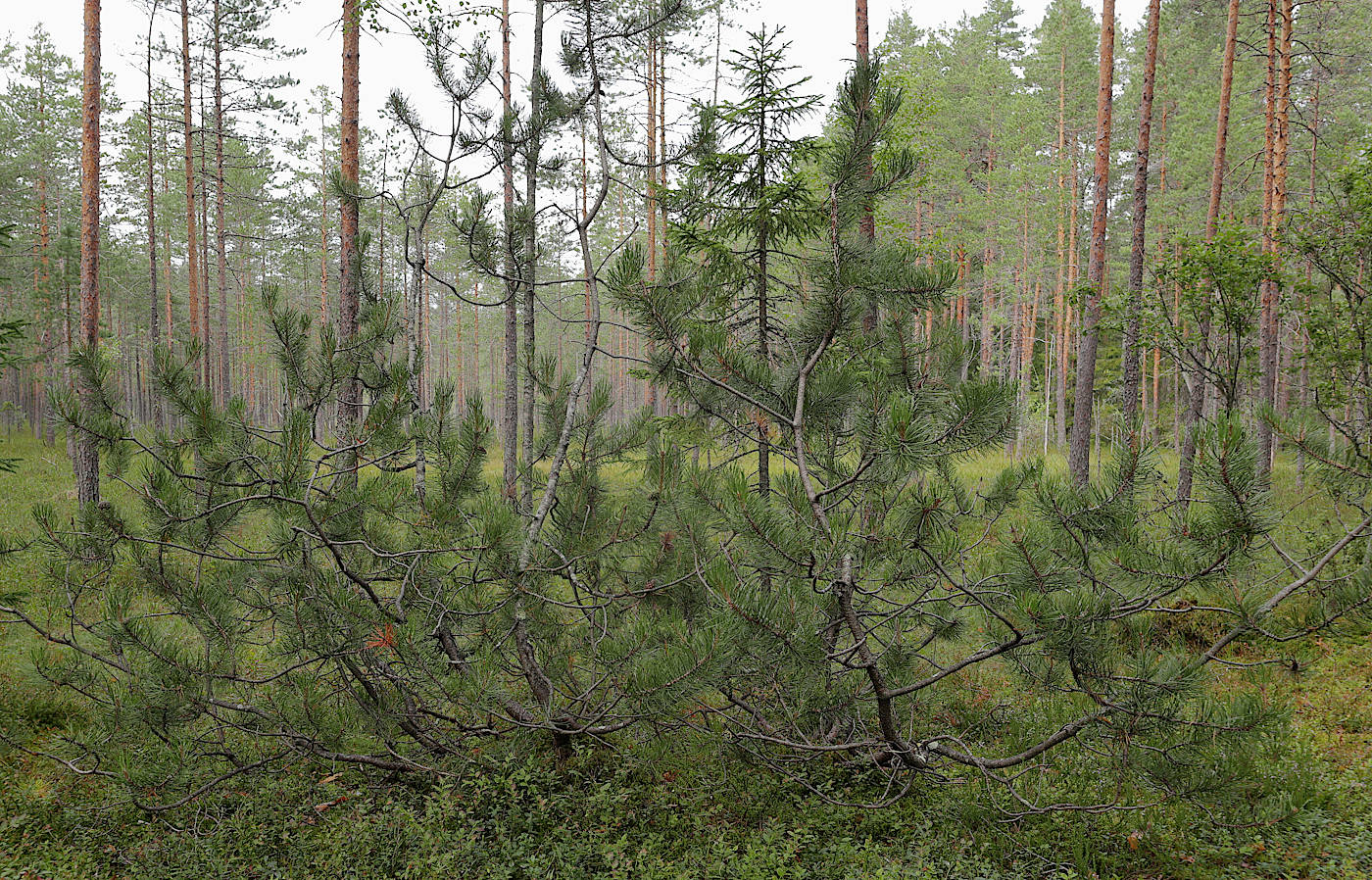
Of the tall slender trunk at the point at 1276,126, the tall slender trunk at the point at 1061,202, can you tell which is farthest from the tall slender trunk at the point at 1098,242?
the tall slender trunk at the point at 1061,202

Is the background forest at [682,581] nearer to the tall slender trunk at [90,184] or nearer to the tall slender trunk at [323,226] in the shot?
the tall slender trunk at [90,184]

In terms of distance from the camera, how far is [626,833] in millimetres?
3557

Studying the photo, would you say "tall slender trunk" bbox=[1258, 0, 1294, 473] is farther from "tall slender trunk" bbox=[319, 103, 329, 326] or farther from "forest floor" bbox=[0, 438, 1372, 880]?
"tall slender trunk" bbox=[319, 103, 329, 326]

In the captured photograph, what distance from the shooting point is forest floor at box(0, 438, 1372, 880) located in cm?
351

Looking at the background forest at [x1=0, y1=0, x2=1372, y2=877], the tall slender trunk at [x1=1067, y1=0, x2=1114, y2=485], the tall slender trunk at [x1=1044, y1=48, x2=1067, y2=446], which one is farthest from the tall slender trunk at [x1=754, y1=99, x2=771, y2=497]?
the tall slender trunk at [x1=1044, y1=48, x2=1067, y2=446]

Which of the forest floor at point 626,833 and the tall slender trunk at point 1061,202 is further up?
the tall slender trunk at point 1061,202

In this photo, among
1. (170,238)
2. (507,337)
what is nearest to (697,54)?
(507,337)

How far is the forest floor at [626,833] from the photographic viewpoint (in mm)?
3514

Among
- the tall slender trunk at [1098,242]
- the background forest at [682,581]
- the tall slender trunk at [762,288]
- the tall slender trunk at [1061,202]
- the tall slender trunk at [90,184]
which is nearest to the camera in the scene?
the background forest at [682,581]

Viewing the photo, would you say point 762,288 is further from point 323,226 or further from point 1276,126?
point 323,226

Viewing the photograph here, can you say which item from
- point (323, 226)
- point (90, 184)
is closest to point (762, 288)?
Answer: point (90, 184)

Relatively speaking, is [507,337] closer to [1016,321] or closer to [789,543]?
[789,543]

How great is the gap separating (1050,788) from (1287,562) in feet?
8.14

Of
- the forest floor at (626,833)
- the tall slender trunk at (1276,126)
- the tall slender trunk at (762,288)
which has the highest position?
the tall slender trunk at (1276,126)
